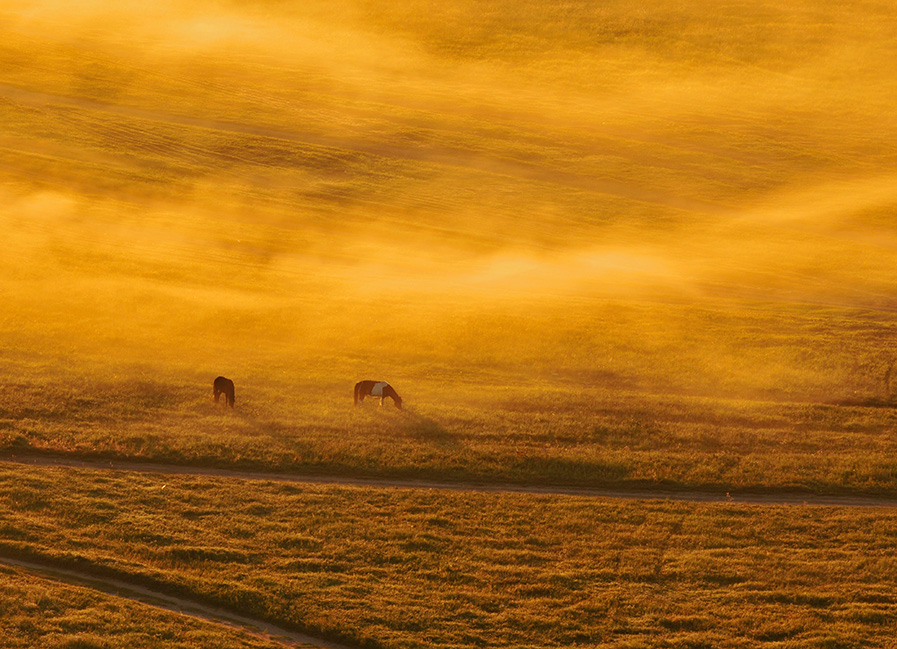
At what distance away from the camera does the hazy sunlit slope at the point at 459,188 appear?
5372cm

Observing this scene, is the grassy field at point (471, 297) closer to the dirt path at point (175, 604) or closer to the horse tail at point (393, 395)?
the dirt path at point (175, 604)

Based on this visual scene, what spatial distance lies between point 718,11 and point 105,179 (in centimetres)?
9545

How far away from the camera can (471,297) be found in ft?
204

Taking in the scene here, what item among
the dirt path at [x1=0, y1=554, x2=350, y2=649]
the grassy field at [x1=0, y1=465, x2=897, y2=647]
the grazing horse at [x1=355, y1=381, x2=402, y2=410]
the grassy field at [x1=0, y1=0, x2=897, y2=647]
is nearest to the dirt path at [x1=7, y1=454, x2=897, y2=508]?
the grassy field at [x1=0, y1=0, x2=897, y2=647]

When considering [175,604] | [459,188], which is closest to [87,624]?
[175,604]

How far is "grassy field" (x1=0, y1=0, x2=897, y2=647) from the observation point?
94.4ft

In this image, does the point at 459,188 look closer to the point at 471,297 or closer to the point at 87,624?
the point at 471,297

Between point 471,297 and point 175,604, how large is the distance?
1510 inches

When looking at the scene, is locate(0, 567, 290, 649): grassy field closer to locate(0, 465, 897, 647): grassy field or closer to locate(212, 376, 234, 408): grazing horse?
locate(0, 465, 897, 647): grassy field

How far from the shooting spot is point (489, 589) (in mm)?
27422

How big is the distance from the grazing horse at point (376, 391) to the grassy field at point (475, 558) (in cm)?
881

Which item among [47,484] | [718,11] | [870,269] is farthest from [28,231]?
[718,11]

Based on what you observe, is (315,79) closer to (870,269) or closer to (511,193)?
(511,193)

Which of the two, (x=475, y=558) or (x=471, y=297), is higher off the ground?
(x=471, y=297)
